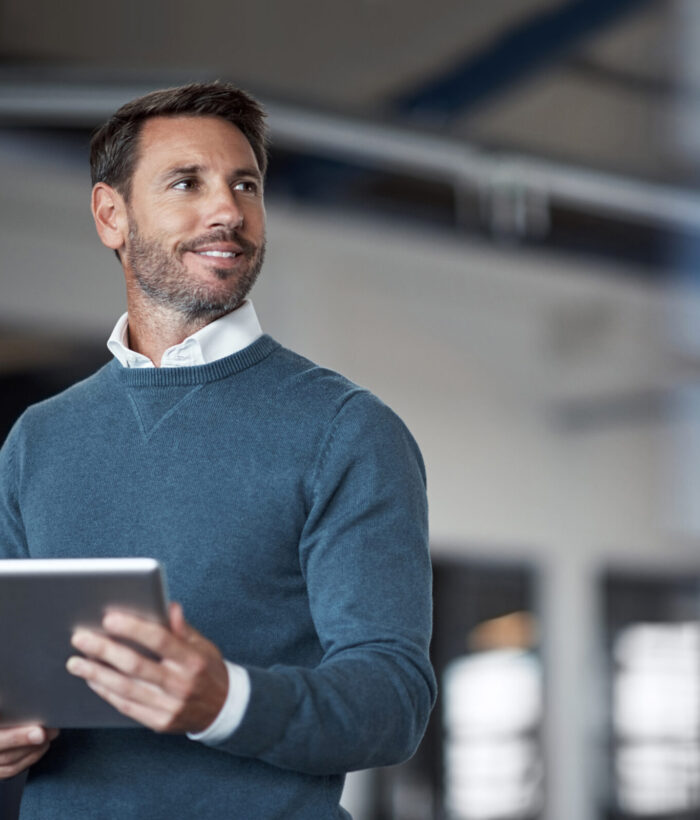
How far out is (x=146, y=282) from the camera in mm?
1598

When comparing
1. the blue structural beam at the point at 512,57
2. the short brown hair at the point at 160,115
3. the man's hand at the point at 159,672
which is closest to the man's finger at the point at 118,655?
the man's hand at the point at 159,672

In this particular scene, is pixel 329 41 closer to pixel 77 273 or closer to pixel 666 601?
pixel 77 273

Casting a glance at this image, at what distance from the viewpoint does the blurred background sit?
15.7 feet

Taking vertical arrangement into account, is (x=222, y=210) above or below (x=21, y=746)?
above

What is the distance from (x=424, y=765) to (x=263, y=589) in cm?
611

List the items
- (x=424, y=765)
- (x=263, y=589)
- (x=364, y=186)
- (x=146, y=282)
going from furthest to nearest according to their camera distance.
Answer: (x=424, y=765) → (x=364, y=186) → (x=146, y=282) → (x=263, y=589)

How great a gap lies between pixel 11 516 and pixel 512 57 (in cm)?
383

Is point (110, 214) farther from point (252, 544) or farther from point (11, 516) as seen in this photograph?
point (252, 544)

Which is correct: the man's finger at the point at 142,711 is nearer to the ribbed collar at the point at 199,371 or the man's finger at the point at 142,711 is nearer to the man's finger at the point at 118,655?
the man's finger at the point at 118,655

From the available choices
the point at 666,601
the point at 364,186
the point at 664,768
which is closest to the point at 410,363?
the point at 364,186

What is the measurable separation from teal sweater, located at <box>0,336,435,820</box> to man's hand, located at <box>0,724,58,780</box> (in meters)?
0.06

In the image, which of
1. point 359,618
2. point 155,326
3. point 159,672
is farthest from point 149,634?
point 155,326

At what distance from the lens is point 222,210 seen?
60.9 inches

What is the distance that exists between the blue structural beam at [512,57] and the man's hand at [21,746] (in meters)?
3.91
